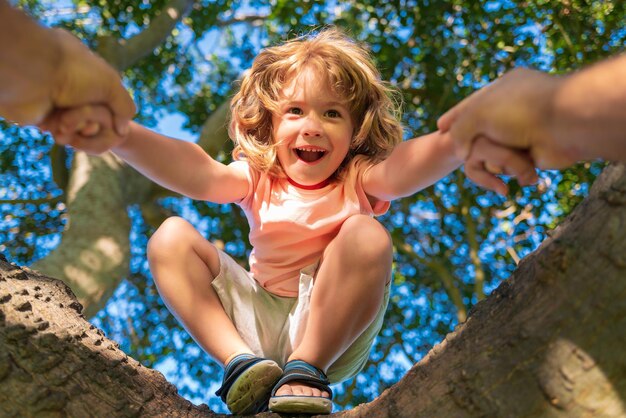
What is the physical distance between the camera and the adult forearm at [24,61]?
1.30 m

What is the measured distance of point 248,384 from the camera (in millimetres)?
2139

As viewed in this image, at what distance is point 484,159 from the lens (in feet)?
4.94

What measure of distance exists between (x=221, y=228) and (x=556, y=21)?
4.08 meters

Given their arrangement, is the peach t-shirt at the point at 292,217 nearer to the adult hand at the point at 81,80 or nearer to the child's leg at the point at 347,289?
the child's leg at the point at 347,289

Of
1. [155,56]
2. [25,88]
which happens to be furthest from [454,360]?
[155,56]

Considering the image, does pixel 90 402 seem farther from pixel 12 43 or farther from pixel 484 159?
pixel 484 159

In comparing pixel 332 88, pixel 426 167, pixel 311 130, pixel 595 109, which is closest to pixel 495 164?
pixel 595 109

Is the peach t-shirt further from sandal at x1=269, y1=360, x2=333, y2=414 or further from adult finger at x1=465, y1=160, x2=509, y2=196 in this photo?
adult finger at x1=465, y1=160, x2=509, y2=196

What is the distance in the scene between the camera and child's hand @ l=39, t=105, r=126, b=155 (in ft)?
4.98

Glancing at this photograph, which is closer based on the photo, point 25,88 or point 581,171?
point 25,88

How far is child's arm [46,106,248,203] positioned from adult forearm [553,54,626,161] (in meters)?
0.97

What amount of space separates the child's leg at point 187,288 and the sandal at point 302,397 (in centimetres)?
25

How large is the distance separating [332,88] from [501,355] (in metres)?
1.53

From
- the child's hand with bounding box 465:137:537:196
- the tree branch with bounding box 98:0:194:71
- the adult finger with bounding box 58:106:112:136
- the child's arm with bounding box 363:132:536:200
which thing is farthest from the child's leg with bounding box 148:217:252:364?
the tree branch with bounding box 98:0:194:71
